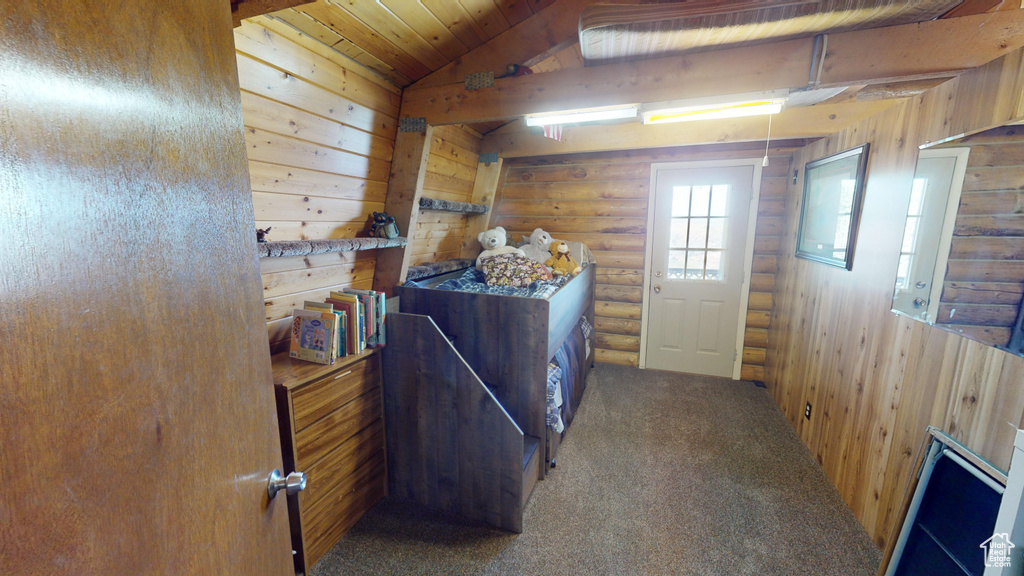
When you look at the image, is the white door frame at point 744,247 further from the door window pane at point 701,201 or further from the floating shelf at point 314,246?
the floating shelf at point 314,246

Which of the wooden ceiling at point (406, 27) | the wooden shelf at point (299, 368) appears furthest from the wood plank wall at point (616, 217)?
the wooden shelf at point (299, 368)

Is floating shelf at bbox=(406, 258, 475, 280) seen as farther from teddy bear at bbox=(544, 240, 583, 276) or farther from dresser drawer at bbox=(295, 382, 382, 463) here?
dresser drawer at bbox=(295, 382, 382, 463)

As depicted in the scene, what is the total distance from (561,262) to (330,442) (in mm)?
2021

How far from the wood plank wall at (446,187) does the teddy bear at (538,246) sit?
1.53ft

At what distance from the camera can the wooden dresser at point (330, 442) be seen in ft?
4.84

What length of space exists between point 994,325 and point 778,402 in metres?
1.97

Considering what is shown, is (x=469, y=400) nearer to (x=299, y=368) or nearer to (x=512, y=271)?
(x=299, y=368)

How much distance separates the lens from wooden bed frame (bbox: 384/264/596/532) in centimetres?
178

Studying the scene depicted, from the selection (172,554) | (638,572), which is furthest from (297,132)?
(638,572)

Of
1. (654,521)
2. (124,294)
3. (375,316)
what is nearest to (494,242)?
(375,316)

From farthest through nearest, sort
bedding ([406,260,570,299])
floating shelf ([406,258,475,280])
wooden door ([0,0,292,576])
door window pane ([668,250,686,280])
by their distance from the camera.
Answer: door window pane ([668,250,686,280])
floating shelf ([406,258,475,280])
bedding ([406,260,570,299])
wooden door ([0,0,292,576])

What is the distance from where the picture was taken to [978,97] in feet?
4.43

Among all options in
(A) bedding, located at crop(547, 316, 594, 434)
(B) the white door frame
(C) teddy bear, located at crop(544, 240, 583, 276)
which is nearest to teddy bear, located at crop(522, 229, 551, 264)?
(C) teddy bear, located at crop(544, 240, 583, 276)

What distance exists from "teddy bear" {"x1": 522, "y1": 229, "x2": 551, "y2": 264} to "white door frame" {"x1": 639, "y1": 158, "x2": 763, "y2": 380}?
96 centimetres
